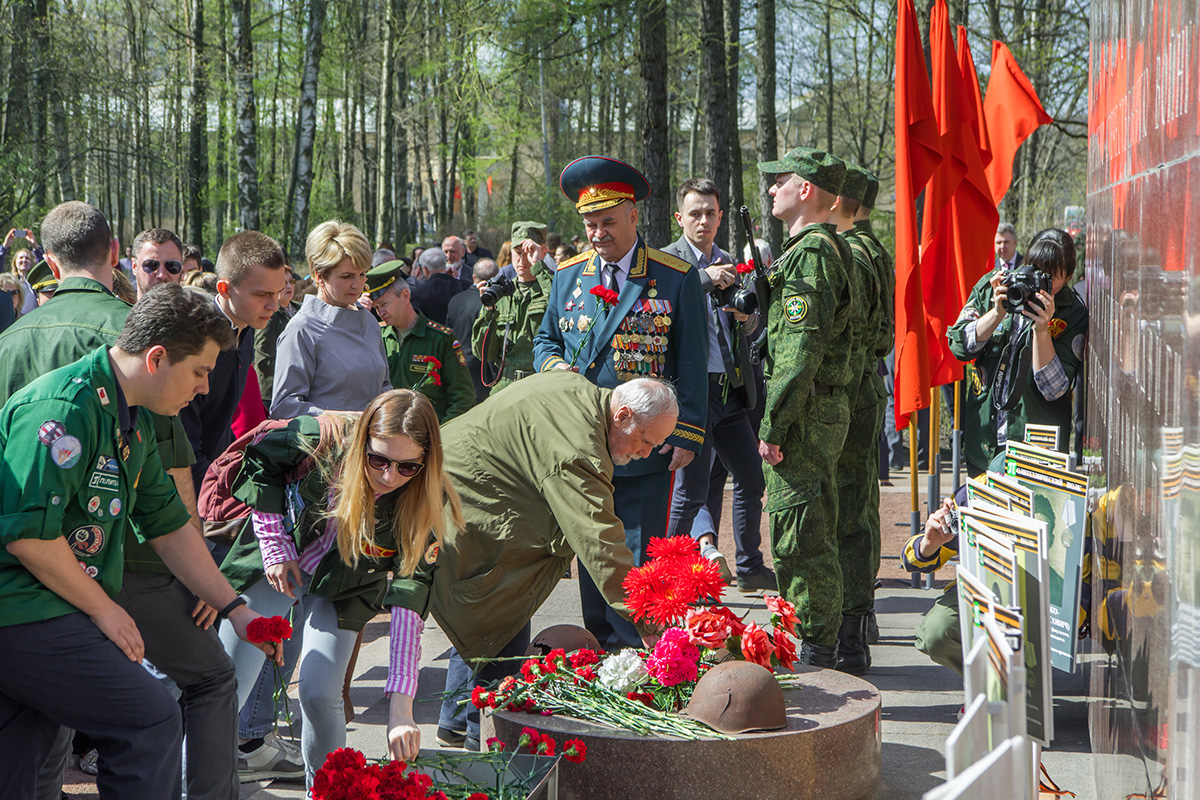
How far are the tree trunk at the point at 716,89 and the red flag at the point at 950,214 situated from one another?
16.1 feet

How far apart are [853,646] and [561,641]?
1.78 meters

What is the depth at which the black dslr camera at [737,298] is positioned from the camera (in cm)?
543

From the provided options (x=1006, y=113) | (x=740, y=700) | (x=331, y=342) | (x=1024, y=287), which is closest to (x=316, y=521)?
(x=740, y=700)

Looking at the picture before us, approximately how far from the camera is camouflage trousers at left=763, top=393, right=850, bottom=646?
464 centimetres

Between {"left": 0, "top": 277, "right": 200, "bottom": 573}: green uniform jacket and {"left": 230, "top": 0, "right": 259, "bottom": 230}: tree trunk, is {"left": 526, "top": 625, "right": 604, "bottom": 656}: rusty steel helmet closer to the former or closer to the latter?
{"left": 0, "top": 277, "right": 200, "bottom": 573}: green uniform jacket

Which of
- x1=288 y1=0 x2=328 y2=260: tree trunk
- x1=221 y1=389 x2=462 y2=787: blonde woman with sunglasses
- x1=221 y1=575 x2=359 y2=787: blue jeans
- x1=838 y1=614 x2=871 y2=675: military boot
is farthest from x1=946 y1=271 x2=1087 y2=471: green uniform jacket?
x1=288 y1=0 x2=328 y2=260: tree trunk

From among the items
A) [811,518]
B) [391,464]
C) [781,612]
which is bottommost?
[781,612]

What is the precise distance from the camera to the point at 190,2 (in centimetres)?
2194

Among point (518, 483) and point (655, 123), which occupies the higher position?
point (655, 123)

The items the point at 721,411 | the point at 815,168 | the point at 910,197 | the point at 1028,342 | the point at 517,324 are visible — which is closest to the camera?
the point at 815,168

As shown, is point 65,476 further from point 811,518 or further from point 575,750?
point 811,518

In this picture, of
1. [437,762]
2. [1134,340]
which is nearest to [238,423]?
[437,762]

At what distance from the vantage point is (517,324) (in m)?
7.87

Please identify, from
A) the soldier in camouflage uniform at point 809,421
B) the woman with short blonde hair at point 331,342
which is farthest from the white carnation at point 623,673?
the woman with short blonde hair at point 331,342
